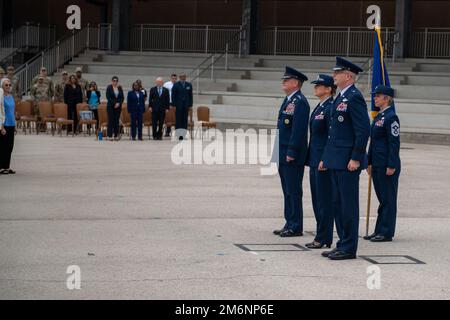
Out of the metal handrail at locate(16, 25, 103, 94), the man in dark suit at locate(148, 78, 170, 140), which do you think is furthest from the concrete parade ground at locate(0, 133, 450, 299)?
the metal handrail at locate(16, 25, 103, 94)

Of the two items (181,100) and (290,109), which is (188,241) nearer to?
(290,109)

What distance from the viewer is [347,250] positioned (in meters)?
9.67

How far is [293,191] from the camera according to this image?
36.4ft

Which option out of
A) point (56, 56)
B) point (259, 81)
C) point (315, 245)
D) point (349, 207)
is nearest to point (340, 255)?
point (349, 207)

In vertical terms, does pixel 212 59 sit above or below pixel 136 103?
above

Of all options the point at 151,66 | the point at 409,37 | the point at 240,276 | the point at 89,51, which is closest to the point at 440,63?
the point at 409,37

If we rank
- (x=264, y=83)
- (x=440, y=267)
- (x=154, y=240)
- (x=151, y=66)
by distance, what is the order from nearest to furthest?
1. (x=440, y=267)
2. (x=154, y=240)
3. (x=264, y=83)
4. (x=151, y=66)

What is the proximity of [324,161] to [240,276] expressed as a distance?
5.66 ft

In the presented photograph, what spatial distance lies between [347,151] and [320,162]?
1.42 feet

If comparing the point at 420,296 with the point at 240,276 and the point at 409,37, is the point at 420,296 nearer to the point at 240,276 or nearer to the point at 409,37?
the point at 240,276

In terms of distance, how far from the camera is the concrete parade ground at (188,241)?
823 centimetres

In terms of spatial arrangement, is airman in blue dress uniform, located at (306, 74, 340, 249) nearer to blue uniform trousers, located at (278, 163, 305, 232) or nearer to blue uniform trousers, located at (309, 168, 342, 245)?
blue uniform trousers, located at (309, 168, 342, 245)

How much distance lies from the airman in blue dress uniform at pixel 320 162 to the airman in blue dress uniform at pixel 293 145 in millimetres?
257

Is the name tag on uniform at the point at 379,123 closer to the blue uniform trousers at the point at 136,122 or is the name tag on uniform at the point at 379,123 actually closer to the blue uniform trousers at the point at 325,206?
the blue uniform trousers at the point at 325,206
